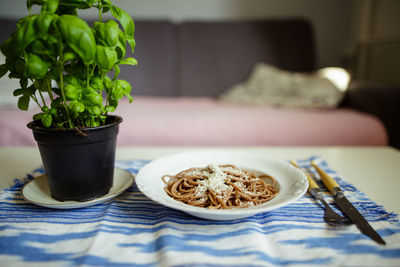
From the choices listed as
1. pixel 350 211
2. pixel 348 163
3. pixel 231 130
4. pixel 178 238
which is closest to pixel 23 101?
pixel 178 238

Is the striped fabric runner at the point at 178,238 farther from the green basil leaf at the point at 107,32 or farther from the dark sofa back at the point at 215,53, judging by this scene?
the dark sofa back at the point at 215,53

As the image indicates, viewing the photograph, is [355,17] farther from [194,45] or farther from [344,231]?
[344,231]

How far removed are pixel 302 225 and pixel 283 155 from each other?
0.46 m

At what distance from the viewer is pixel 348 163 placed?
859 millimetres

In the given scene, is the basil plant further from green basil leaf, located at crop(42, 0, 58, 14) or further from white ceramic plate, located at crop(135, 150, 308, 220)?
white ceramic plate, located at crop(135, 150, 308, 220)

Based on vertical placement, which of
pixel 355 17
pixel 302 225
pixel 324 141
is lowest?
pixel 324 141

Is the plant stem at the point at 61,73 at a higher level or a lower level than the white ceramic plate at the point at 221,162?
higher

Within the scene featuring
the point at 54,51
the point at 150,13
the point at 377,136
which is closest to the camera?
the point at 54,51

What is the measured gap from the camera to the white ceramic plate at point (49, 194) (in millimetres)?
527

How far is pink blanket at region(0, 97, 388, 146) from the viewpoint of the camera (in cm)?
134

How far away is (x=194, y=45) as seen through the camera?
2.13 m

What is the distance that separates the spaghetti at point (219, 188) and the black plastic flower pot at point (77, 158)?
0.44 feet

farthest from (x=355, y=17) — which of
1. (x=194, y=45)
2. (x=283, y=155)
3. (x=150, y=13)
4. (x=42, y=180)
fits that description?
(x=42, y=180)

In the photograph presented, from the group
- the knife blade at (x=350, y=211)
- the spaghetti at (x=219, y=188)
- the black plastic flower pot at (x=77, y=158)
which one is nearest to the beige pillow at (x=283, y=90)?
the knife blade at (x=350, y=211)
